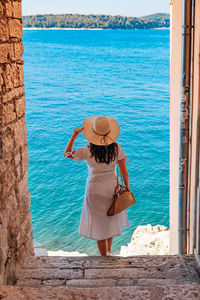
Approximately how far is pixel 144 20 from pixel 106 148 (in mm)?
78959

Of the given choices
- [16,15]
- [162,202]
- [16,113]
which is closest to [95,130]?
[16,113]

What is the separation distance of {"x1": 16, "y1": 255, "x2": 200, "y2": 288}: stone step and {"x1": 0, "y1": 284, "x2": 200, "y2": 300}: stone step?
0.71m

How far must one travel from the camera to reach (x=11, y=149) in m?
2.45

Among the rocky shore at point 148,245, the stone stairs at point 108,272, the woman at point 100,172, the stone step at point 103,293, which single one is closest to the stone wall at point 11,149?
the stone stairs at point 108,272

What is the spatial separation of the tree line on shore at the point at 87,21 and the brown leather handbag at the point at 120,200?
246 feet

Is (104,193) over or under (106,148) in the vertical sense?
under

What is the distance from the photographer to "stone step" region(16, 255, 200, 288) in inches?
101

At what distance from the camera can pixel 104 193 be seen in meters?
3.18

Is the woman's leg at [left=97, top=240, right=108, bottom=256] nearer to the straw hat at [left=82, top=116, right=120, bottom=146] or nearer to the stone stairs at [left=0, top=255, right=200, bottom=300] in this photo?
the stone stairs at [left=0, top=255, right=200, bottom=300]

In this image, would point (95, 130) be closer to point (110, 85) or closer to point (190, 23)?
point (190, 23)

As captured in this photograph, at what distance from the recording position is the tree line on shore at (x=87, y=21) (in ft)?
247

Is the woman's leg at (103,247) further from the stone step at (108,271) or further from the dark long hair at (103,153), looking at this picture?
the dark long hair at (103,153)

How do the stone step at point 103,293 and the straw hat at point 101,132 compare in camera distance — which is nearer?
the stone step at point 103,293

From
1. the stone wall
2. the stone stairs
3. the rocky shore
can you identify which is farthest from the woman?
the rocky shore
